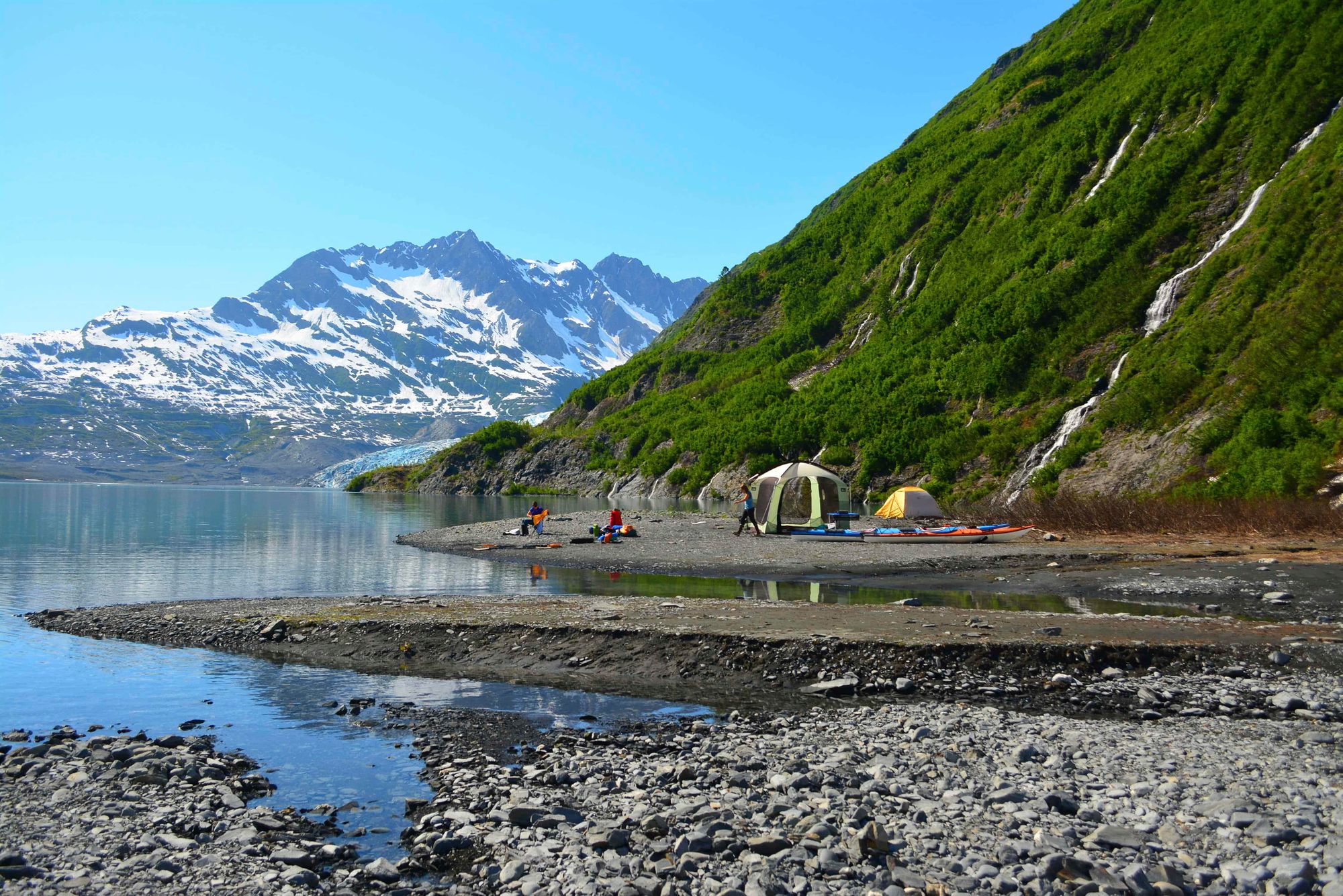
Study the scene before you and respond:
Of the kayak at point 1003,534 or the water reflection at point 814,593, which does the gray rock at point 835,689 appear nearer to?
the water reflection at point 814,593

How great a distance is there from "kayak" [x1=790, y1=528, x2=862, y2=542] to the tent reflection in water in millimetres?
2071

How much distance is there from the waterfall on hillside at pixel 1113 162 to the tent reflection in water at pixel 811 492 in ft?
190

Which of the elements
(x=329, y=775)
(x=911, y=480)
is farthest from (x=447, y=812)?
(x=911, y=480)

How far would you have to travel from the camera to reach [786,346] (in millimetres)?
146125

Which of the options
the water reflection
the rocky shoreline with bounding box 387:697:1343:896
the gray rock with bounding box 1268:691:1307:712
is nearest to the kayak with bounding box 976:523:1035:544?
the water reflection

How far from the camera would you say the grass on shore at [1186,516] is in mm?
34969

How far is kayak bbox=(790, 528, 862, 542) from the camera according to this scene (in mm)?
44688

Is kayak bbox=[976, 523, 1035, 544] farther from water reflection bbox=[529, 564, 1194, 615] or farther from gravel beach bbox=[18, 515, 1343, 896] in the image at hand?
gravel beach bbox=[18, 515, 1343, 896]

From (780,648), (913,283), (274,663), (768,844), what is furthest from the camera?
(913,283)

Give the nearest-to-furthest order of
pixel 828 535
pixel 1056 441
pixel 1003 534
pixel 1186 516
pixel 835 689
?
pixel 835 689 → pixel 1186 516 → pixel 1003 534 → pixel 828 535 → pixel 1056 441

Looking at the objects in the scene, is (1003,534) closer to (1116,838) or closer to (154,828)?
(1116,838)

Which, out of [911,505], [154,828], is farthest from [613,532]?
[154,828]

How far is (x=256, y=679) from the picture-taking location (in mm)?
17516

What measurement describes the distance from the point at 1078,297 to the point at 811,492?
42.8 meters
